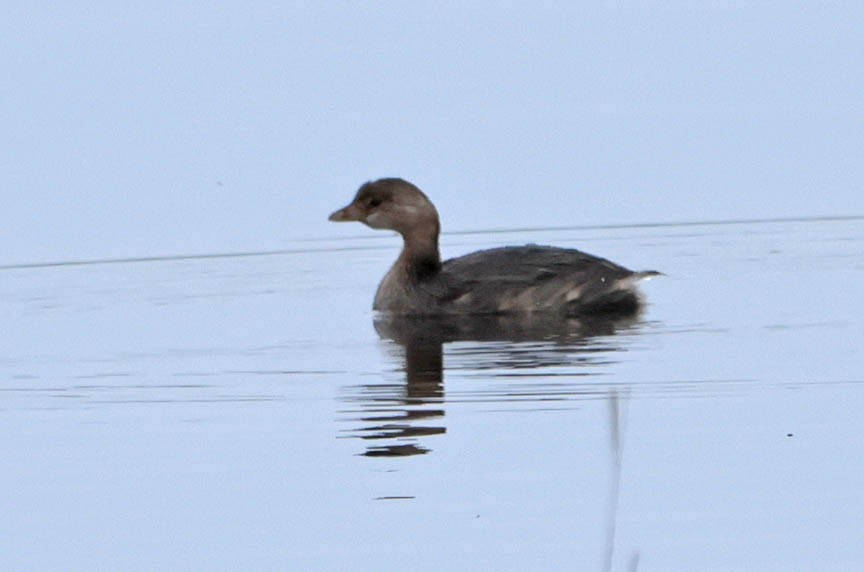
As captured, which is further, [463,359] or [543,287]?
[543,287]

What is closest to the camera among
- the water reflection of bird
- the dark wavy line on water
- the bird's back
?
the water reflection of bird

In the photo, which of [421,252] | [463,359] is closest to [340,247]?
[421,252]

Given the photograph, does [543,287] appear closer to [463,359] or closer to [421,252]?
[421,252]

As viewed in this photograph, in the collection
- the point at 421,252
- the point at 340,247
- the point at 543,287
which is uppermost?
the point at 421,252

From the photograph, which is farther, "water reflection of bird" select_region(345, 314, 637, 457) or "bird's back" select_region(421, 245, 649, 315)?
"bird's back" select_region(421, 245, 649, 315)

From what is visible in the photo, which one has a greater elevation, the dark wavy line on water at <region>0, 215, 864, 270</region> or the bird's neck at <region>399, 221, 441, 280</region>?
the bird's neck at <region>399, 221, 441, 280</region>

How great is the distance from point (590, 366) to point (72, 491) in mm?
3481

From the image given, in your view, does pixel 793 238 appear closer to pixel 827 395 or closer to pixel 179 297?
pixel 179 297

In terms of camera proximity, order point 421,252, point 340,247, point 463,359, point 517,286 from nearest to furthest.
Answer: point 463,359 < point 517,286 < point 421,252 < point 340,247

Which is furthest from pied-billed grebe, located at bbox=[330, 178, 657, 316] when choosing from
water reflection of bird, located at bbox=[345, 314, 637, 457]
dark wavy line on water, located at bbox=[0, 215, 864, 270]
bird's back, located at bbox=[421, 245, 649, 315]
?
dark wavy line on water, located at bbox=[0, 215, 864, 270]

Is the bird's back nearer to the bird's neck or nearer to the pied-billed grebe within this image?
the pied-billed grebe

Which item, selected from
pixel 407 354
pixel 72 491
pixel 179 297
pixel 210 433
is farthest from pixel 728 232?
pixel 72 491

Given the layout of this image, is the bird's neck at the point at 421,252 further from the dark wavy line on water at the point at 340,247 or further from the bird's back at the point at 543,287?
the dark wavy line on water at the point at 340,247

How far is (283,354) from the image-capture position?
40.3 feet
